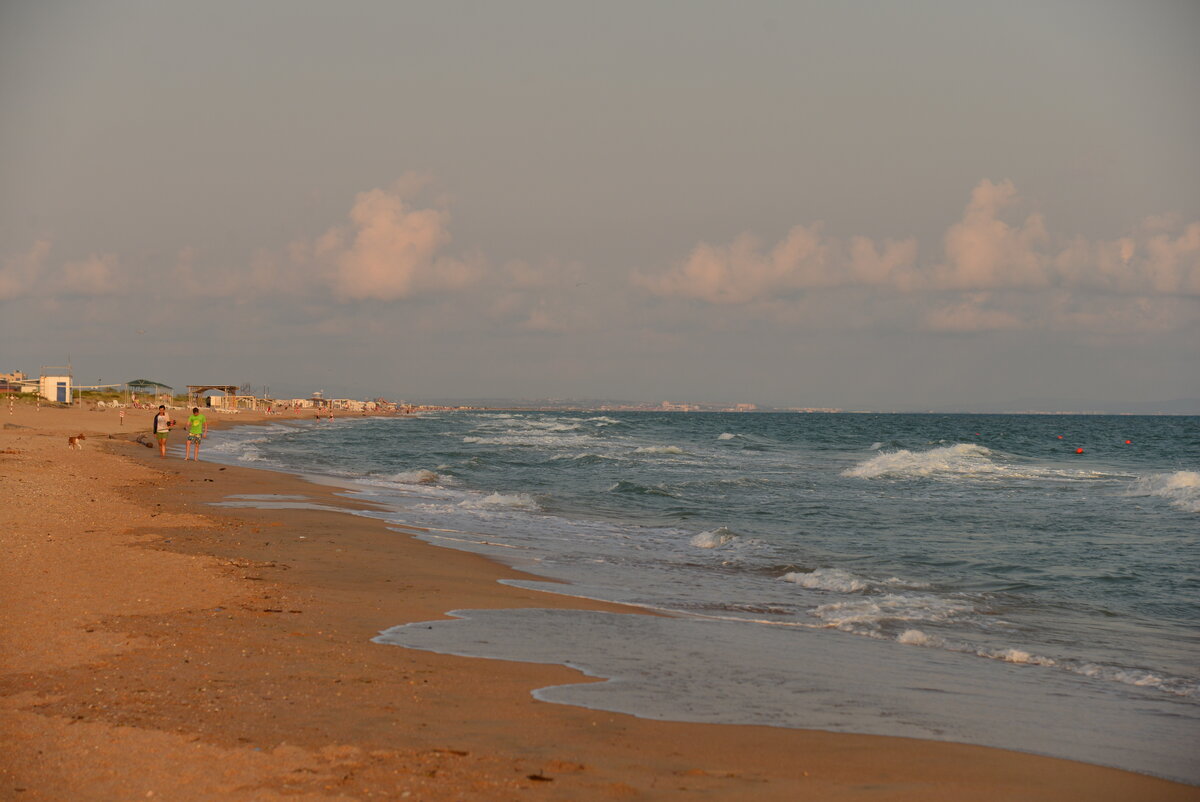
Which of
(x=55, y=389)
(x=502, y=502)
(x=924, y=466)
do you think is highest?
(x=55, y=389)

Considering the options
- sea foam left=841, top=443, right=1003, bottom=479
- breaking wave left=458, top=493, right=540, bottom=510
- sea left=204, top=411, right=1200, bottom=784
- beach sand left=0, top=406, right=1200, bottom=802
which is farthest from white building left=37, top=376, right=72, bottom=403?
beach sand left=0, top=406, right=1200, bottom=802

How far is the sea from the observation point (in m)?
6.41

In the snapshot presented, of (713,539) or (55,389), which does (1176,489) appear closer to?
(713,539)

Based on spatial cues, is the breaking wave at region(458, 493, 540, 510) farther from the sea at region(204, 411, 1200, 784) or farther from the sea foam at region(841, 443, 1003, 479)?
the sea foam at region(841, 443, 1003, 479)

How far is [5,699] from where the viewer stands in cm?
529

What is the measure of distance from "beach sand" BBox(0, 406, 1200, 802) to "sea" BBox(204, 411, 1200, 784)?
424mm

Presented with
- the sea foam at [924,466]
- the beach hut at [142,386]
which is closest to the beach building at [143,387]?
the beach hut at [142,386]

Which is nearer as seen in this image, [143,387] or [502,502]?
[502,502]

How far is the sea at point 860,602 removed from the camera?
6410mm

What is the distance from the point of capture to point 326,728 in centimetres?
510

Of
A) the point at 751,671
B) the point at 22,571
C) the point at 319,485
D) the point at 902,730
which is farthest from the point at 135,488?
the point at 902,730

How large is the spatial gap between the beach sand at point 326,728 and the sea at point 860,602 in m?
→ 0.42

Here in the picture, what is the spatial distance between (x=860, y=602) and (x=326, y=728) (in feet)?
24.1

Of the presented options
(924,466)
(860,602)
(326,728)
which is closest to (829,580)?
(860,602)
